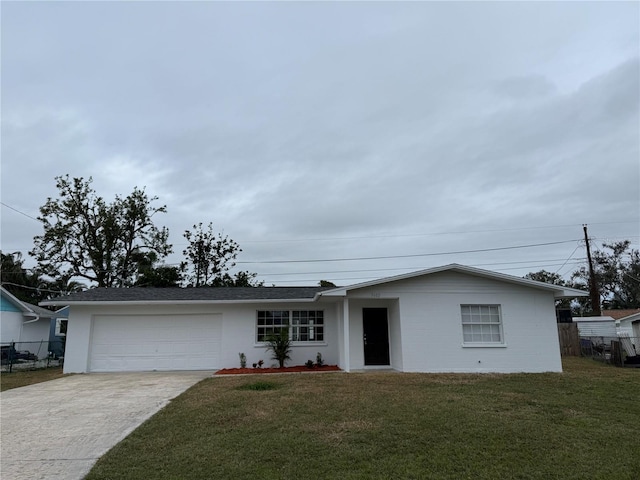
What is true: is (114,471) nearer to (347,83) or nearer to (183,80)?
(183,80)

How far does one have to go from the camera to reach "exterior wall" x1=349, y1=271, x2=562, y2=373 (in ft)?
44.5

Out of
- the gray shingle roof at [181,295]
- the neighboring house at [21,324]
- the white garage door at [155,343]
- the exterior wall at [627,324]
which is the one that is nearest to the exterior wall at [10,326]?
the neighboring house at [21,324]

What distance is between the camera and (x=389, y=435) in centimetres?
593

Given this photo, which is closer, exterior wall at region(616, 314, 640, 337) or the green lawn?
the green lawn

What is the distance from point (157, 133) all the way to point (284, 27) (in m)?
6.58

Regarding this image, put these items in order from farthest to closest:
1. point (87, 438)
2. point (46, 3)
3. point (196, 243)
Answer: point (196, 243) < point (46, 3) < point (87, 438)

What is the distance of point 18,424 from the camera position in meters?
7.39

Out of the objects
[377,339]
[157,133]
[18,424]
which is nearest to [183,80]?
[157,133]

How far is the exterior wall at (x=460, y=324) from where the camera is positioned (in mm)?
13562

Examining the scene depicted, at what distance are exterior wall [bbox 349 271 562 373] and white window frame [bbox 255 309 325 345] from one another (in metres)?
3.09

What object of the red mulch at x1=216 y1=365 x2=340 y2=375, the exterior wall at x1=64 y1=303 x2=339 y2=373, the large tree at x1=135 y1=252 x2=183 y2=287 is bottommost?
the red mulch at x1=216 y1=365 x2=340 y2=375

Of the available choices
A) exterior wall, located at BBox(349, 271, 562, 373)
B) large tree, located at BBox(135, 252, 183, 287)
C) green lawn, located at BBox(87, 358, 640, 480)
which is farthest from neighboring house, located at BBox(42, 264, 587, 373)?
large tree, located at BBox(135, 252, 183, 287)

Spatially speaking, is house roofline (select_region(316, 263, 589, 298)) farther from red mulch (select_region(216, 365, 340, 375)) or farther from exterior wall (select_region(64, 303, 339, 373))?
exterior wall (select_region(64, 303, 339, 373))

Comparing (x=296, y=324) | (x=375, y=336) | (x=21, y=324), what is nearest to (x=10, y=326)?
(x=21, y=324)
